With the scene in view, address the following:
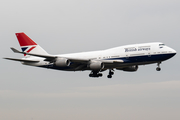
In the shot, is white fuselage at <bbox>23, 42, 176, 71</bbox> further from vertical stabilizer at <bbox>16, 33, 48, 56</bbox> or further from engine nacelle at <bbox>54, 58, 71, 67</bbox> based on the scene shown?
vertical stabilizer at <bbox>16, 33, 48, 56</bbox>

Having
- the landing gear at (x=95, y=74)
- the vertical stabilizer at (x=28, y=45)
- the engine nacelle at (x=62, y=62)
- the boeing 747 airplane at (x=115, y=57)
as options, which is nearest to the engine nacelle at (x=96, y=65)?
the boeing 747 airplane at (x=115, y=57)

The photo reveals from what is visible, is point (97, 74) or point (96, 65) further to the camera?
point (97, 74)

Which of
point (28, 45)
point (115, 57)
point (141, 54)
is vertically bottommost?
point (115, 57)

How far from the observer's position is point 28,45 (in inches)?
2576

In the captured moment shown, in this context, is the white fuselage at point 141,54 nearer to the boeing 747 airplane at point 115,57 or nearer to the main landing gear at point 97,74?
the boeing 747 airplane at point 115,57

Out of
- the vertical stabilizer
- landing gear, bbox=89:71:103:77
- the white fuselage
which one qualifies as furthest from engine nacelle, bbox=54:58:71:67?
the vertical stabilizer

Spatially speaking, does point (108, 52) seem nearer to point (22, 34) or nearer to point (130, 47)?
point (130, 47)

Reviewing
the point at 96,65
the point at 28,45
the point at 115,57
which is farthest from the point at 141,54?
the point at 28,45

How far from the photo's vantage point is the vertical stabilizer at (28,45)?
214 feet

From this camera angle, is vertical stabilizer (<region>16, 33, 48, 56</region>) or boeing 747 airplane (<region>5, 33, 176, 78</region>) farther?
vertical stabilizer (<region>16, 33, 48, 56</region>)

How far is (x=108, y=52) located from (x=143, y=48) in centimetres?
637

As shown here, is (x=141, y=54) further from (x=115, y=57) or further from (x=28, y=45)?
(x=28, y=45)

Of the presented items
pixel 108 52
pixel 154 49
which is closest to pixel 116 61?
pixel 108 52

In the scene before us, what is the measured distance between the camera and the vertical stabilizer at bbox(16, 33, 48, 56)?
2569 inches
